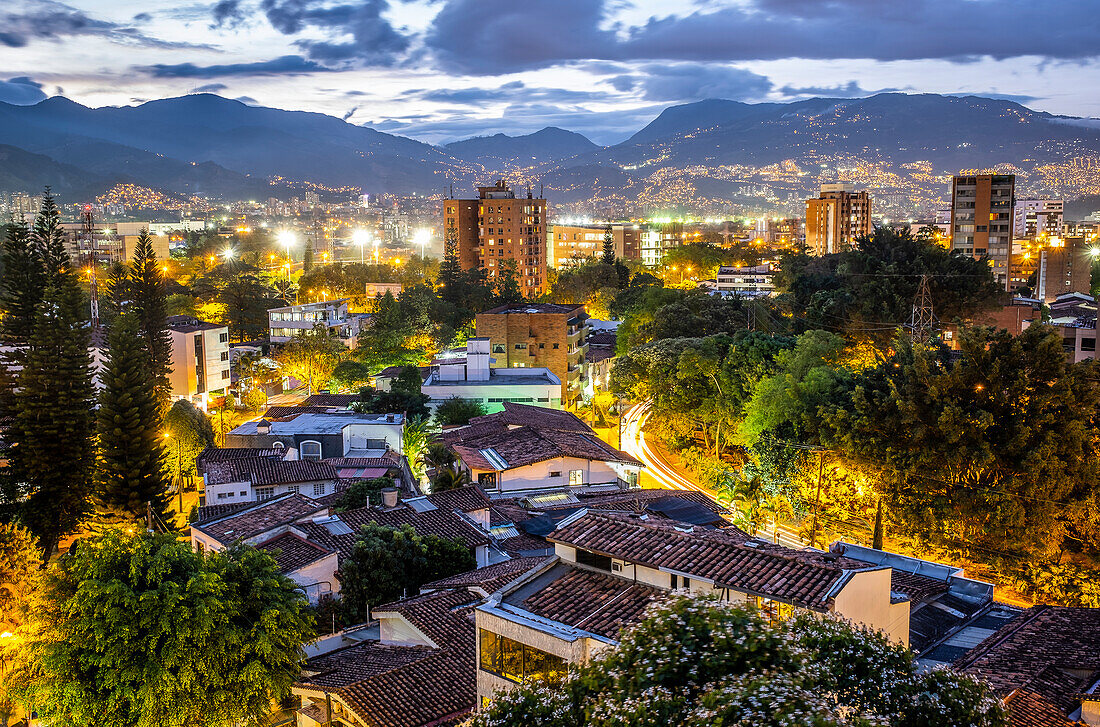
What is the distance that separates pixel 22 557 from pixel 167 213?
6608 inches

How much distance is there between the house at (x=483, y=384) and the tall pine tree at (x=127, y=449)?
30.6 ft

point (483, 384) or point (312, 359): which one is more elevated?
point (483, 384)

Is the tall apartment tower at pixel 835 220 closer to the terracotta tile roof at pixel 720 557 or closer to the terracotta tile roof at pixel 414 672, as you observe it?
the terracotta tile roof at pixel 414 672

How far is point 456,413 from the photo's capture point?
29.3 metres

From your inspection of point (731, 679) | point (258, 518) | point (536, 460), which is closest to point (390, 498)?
point (258, 518)

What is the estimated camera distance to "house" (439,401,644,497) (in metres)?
21.7

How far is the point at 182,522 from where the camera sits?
24.2 metres

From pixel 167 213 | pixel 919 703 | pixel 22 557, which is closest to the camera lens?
pixel 919 703

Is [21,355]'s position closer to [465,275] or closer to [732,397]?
[732,397]

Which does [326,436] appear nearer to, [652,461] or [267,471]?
[267,471]

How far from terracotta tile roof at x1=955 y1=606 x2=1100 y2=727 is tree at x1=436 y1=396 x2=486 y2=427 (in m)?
18.6

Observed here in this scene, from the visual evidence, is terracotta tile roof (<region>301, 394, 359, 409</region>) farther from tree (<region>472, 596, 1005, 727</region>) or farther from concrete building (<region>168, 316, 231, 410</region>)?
tree (<region>472, 596, 1005, 727</region>)

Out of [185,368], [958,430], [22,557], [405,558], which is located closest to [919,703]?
[405,558]

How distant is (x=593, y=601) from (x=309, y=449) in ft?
56.1
